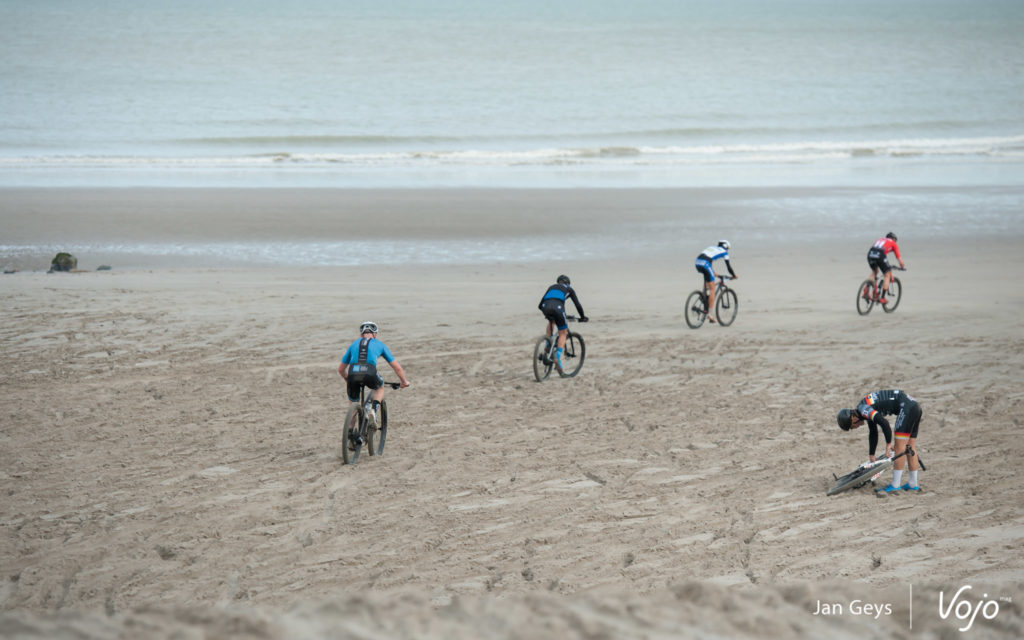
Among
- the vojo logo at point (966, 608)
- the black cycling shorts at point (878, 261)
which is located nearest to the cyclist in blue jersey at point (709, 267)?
the black cycling shorts at point (878, 261)

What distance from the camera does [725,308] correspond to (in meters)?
18.4

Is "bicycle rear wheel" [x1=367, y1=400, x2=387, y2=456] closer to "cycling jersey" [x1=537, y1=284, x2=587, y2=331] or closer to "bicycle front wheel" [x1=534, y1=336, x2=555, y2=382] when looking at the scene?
"bicycle front wheel" [x1=534, y1=336, x2=555, y2=382]

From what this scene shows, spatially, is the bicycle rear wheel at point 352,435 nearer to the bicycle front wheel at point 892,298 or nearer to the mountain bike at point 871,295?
the mountain bike at point 871,295

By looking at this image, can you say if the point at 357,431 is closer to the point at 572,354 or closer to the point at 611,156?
the point at 572,354

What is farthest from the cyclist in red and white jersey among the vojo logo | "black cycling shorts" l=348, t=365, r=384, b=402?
the vojo logo

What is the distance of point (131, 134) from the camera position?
5147 cm

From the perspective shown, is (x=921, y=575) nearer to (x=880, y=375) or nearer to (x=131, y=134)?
(x=880, y=375)

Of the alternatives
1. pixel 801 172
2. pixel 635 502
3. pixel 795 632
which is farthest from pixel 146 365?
pixel 801 172

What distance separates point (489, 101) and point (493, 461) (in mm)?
58258

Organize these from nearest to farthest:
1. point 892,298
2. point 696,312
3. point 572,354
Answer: point 572,354, point 696,312, point 892,298

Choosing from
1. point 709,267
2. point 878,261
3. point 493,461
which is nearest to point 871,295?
point 878,261

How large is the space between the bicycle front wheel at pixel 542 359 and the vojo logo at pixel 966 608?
8227 millimetres

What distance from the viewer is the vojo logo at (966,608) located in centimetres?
624

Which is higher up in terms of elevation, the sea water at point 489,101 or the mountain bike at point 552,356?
the sea water at point 489,101
